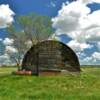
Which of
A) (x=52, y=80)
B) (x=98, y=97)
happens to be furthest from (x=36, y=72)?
(x=98, y=97)

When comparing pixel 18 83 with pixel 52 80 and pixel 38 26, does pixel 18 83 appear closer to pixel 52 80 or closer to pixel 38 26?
pixel 52 80

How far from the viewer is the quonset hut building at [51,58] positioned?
163 feet

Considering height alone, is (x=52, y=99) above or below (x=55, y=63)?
below

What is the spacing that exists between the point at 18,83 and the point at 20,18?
35812 mm

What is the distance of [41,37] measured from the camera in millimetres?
67688

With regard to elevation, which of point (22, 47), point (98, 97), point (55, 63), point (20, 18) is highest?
point (20, 18)

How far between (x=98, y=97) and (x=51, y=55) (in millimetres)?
26501

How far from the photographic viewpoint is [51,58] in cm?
4984

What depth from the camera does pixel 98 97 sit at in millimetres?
23688

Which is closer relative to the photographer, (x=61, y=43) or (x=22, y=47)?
(x=61, y=43)

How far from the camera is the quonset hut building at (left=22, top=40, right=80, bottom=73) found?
4972cm

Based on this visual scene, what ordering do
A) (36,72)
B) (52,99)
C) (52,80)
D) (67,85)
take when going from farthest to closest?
(36,72) → (52,80) → (67,85) → (52,99)

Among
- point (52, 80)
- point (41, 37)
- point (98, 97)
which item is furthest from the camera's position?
point (41, 37)

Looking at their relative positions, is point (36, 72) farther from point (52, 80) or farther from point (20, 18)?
point (20, 18)
